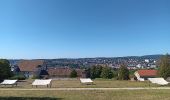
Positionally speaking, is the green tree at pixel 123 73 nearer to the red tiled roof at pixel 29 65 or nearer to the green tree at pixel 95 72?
the green tree at pixel 95 72

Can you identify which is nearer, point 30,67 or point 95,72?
point 95,72

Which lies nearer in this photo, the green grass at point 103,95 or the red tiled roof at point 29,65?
the green grass at point 103,95

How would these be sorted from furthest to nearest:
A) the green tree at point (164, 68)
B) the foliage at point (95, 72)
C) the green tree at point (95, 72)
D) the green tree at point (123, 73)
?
1. the foliage at point (95, 72)
2. the green tree at point (95, 72)
3. the green tree at point (123, 73)
4. the green tree at point (164, 68)

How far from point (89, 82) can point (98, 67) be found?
41876 mm

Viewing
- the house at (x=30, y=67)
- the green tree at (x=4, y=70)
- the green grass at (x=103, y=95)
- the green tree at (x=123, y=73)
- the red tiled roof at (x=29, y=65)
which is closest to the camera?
the green grass at (x=103, y=95)

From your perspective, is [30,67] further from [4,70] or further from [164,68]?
[164,68]

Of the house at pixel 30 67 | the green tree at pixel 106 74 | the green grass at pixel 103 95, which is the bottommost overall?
the green grass at pixel 103 95

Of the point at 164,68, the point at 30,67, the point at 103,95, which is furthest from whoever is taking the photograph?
the point at 30,67

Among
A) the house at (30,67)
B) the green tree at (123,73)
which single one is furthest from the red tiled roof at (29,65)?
the green tree at (123,73)

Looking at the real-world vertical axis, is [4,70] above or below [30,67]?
below

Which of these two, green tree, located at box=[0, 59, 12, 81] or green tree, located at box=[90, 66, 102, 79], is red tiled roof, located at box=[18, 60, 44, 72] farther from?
green tree, located at box=[0, 59, 12, 81]

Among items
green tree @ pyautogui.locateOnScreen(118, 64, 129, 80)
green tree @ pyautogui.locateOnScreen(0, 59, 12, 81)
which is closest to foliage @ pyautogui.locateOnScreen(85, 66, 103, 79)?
green tree @ pyautogui.locateOnScreen(118, 64, 129, 80)

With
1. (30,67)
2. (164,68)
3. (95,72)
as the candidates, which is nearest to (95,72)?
(95,72)

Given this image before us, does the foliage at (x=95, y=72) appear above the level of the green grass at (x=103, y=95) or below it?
above
